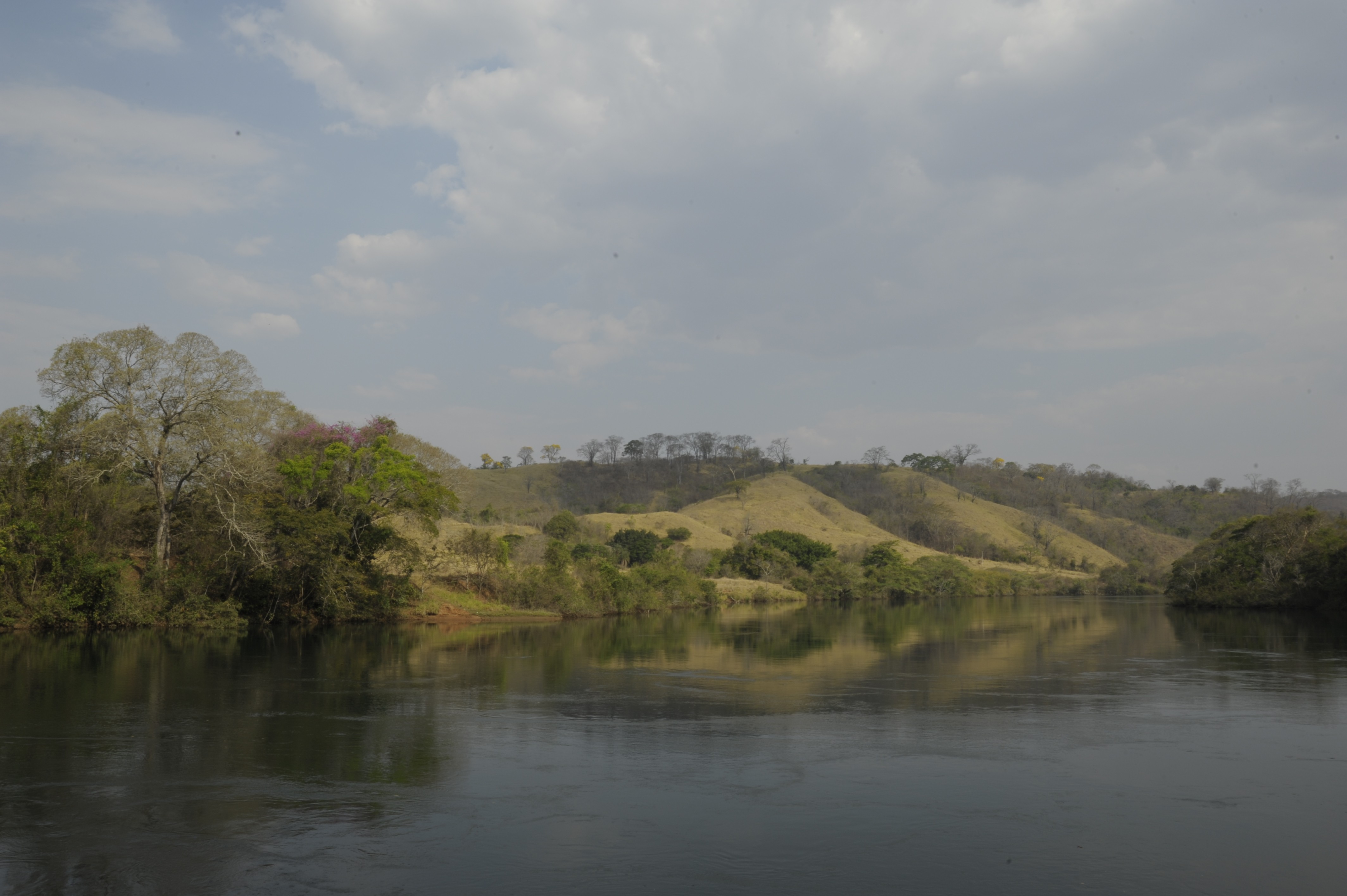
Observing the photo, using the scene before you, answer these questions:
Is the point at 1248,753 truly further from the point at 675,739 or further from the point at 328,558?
the point at 328,558

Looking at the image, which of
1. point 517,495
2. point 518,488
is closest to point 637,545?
point 517,495

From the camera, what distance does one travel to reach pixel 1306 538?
5312cm

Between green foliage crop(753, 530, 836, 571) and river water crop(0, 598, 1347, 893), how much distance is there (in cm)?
5644

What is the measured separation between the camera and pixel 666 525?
320ft

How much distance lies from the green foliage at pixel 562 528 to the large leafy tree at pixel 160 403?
4167 centimetres

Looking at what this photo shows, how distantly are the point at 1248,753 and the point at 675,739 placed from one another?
8445mm

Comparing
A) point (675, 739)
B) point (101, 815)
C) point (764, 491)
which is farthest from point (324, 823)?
point (764, 491)

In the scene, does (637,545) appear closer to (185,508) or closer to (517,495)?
(185,508)

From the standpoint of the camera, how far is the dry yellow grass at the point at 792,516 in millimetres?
108250

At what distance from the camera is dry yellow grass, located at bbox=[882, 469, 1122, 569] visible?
121 m

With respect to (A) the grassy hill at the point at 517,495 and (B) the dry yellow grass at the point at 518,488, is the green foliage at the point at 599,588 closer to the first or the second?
(A) the grassy hill at the point at 517,495

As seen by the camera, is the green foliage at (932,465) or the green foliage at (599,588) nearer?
the green foliage at (599,588)

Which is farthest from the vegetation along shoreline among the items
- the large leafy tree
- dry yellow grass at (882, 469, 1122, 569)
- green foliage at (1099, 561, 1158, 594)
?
dry yellow grass at (882, 469, 1122, 569)

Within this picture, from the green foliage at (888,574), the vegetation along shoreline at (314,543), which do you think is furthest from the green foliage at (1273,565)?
the green foliage at (888,574)
